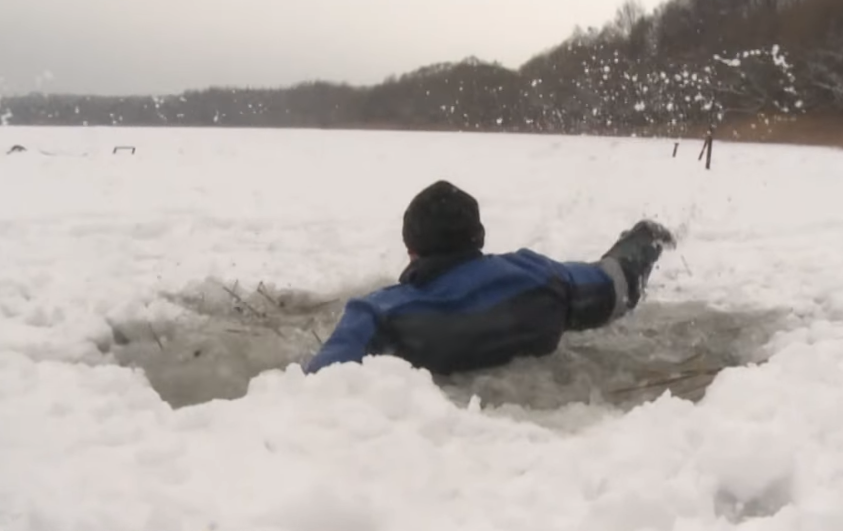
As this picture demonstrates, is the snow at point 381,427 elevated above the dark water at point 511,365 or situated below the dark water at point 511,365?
above

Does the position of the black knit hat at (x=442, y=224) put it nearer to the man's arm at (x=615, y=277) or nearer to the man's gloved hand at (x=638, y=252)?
the man's arm at (x=615, y=277)

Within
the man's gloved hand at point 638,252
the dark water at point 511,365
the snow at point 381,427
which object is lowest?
the dark water at point 511,365

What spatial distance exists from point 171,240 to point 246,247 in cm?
70

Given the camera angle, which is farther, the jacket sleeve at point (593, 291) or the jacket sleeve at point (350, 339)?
the jacket sleeve at point (593, 291)

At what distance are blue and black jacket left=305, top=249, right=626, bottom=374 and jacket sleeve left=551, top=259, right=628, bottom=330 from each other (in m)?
0.03

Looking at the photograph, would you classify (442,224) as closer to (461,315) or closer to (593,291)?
(461,315)

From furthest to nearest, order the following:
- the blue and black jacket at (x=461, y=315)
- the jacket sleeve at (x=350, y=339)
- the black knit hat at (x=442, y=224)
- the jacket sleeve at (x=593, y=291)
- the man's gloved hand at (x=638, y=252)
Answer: the man's gloved hand at (x=638, y=252) → the jacket sleeve at (x=593, y=291) → the black knit hat at (x=442, y=224) → the blue and black jacket at (x=461, y=315) → the jacket sleeve at (x=350, y=339)

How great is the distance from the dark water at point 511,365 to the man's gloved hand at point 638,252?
21 centimetres

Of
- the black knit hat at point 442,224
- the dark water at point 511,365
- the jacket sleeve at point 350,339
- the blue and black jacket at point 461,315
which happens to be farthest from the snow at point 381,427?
the black knit hat at point 442,224

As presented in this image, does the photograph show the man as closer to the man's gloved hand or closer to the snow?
the snow

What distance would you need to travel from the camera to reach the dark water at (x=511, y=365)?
4.29m

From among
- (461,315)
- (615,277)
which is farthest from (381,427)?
(615,277)

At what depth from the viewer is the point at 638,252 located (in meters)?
5.55

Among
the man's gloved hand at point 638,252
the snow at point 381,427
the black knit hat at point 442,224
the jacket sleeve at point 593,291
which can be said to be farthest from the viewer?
the man's gloved hand at point 638,252
